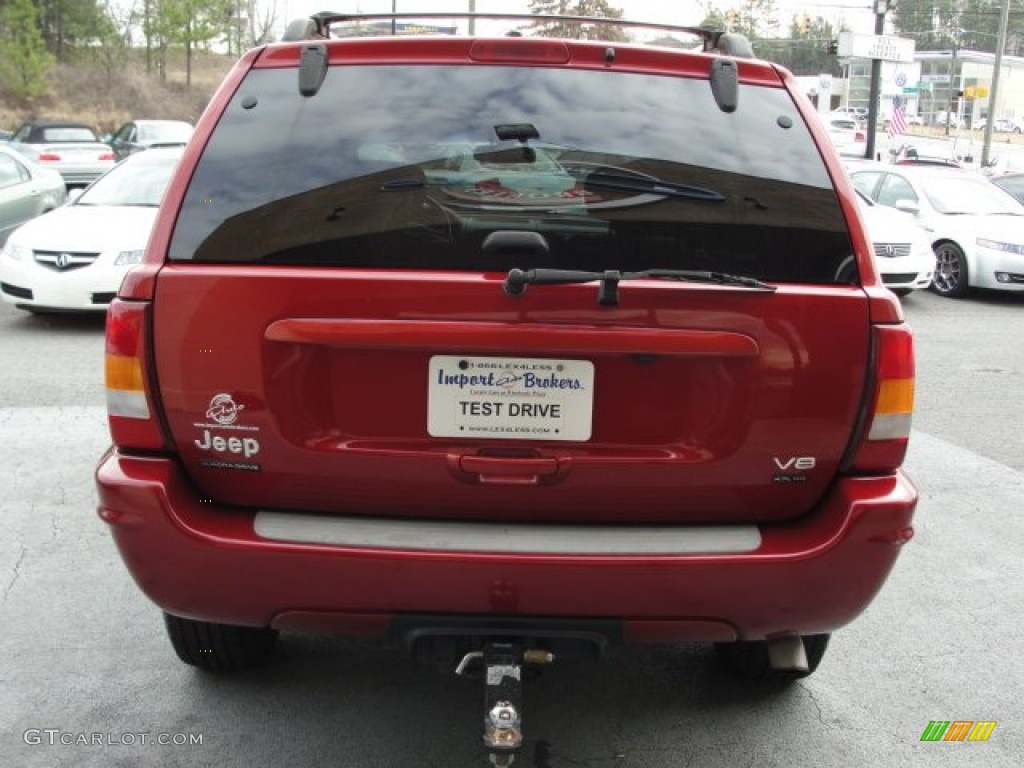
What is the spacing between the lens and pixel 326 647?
3.63 metres

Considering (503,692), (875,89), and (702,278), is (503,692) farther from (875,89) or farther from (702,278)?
(875,89)

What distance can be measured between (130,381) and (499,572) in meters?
1.00

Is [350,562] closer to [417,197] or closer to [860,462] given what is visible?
[417,197]

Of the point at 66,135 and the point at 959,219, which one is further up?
the point at 66,135

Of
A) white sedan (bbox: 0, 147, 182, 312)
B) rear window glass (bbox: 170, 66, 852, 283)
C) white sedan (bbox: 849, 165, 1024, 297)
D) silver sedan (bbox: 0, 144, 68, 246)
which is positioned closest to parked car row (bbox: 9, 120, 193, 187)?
silver sedan (bbox: 0, 144, 68, 246)

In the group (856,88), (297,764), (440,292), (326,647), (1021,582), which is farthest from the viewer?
(856,88)

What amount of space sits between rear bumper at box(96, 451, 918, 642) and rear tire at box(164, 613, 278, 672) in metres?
0.61

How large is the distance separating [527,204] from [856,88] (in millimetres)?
94034

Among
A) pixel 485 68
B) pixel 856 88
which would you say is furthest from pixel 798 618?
pixel 856 88

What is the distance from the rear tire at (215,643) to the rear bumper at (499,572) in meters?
0.61

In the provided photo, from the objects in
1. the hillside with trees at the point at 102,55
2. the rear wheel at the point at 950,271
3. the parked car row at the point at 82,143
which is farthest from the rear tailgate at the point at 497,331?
the hillside with trees at the point at 102,55

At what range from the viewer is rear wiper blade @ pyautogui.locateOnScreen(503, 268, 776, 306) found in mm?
2402

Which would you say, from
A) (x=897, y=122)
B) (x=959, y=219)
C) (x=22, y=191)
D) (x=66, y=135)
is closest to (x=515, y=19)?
(x=22, y=191)

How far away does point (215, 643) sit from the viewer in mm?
3240
